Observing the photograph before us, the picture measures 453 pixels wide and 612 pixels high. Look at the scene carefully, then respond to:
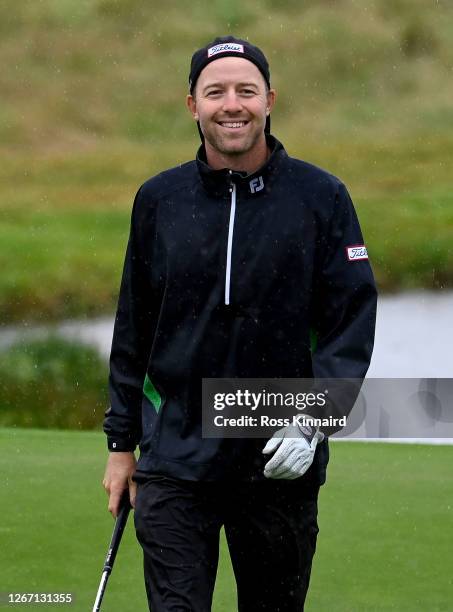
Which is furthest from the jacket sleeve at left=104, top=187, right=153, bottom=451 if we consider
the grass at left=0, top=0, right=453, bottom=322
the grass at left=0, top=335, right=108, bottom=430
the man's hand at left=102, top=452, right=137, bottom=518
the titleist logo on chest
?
the grass at left=0, top=0, right=453, bottom=322

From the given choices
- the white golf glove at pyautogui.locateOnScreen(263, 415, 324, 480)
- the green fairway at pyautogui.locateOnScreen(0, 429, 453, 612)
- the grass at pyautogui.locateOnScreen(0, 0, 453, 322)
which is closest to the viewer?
the white golf glove at pyautogui.locateOnScreen(263, 415, 324, 480)

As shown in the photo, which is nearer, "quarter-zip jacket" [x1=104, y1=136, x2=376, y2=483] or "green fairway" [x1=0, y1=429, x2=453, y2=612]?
"quarter-zip jacket" [x1=104, y1=136, x2=376, y2=483]

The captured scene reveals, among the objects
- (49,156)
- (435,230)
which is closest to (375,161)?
(435,230)

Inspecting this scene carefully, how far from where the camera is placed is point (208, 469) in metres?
3.17

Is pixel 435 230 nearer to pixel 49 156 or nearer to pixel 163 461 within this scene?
pixel 49 156

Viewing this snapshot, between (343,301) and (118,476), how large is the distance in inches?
26.7

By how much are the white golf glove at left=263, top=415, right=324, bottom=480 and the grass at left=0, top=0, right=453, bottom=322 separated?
20.6 metres

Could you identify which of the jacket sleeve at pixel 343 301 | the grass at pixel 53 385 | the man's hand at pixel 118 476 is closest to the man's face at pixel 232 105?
the jacket sleeve at pixel 343 301

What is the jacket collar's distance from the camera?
127 inches

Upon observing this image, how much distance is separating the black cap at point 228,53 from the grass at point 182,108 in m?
20.3

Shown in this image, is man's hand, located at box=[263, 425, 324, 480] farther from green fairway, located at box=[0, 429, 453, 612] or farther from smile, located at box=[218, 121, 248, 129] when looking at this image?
green fairway, located at box=[0, 429, 453, 612]

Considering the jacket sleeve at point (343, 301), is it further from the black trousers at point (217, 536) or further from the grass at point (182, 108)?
the grass at point (182, 108)

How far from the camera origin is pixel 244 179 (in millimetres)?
3211

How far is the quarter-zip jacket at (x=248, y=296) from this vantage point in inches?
125
